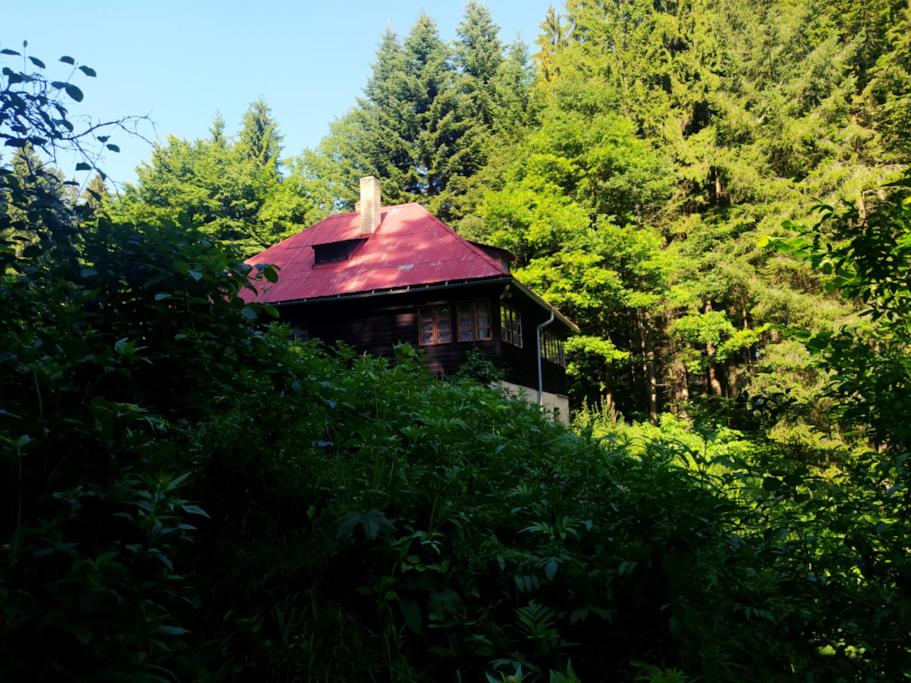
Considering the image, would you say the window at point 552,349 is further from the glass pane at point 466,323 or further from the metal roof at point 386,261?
the glass pane at point 466,323

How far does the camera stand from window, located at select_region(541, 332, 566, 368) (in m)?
25.1

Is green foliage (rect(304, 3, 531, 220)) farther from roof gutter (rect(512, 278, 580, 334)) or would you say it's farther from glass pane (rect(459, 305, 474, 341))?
glass pane (rect(459, 305, 474, 341))

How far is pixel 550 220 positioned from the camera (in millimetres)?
25578

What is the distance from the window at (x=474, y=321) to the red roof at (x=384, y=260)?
1235 millimetres

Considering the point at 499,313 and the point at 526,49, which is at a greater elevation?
the point at 526,49

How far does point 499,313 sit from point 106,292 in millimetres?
16842

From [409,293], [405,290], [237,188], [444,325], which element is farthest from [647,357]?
[237,188]

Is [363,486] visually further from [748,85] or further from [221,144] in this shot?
[221,144]

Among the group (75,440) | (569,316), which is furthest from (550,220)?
(75,440)

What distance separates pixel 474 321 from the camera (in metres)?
20.1

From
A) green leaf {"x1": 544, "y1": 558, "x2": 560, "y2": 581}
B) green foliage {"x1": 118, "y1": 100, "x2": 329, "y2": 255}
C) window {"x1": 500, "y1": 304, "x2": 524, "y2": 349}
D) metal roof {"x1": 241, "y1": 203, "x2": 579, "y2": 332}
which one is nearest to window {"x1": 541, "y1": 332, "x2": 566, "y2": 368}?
metal roof {"x1": 241, "y1": 203, "x2": 579, "y2": 332}

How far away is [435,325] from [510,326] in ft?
7.62

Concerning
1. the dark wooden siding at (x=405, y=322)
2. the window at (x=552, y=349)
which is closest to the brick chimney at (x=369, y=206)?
the dark wooden siding at (x=405, y=322)

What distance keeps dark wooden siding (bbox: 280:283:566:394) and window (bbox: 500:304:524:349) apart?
0.71 ft
